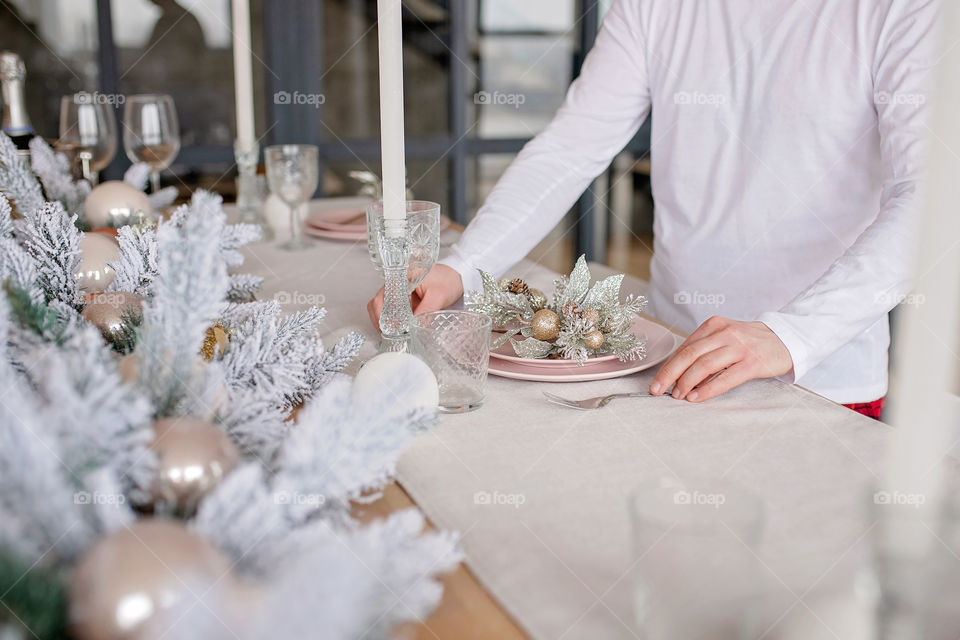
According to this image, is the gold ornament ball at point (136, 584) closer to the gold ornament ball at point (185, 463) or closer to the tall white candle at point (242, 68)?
the gold ornament ball at point (185, 463)

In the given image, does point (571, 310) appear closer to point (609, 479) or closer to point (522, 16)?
point (609, 479)

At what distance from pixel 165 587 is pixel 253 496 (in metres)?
0.07

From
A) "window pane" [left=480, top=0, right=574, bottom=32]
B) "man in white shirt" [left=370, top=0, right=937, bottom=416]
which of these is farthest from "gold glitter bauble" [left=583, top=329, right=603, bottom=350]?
"window pane" [left=480, top=0, right=574, bottom=32]

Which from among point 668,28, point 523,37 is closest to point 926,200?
point 668,28

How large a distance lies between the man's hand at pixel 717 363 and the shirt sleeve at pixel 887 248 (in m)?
0.05

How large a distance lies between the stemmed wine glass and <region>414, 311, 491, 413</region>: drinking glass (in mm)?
113

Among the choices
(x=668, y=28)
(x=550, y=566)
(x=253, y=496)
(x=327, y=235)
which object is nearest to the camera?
(x=253, y=496)

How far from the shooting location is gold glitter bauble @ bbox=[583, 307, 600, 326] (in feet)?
3.10

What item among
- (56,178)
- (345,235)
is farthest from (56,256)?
(345,235)

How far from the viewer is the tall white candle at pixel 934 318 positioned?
26cm

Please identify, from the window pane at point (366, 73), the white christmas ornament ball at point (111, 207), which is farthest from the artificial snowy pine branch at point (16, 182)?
the window pane at point (366, 73)

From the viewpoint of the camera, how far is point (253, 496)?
1.44ft

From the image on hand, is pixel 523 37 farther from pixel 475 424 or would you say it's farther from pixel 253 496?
pixel 253 496

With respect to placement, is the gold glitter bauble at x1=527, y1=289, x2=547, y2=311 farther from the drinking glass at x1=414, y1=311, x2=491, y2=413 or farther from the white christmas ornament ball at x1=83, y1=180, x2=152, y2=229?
the white christmas ornament ball at x1=83, y1=180, x2=152, y2=229
